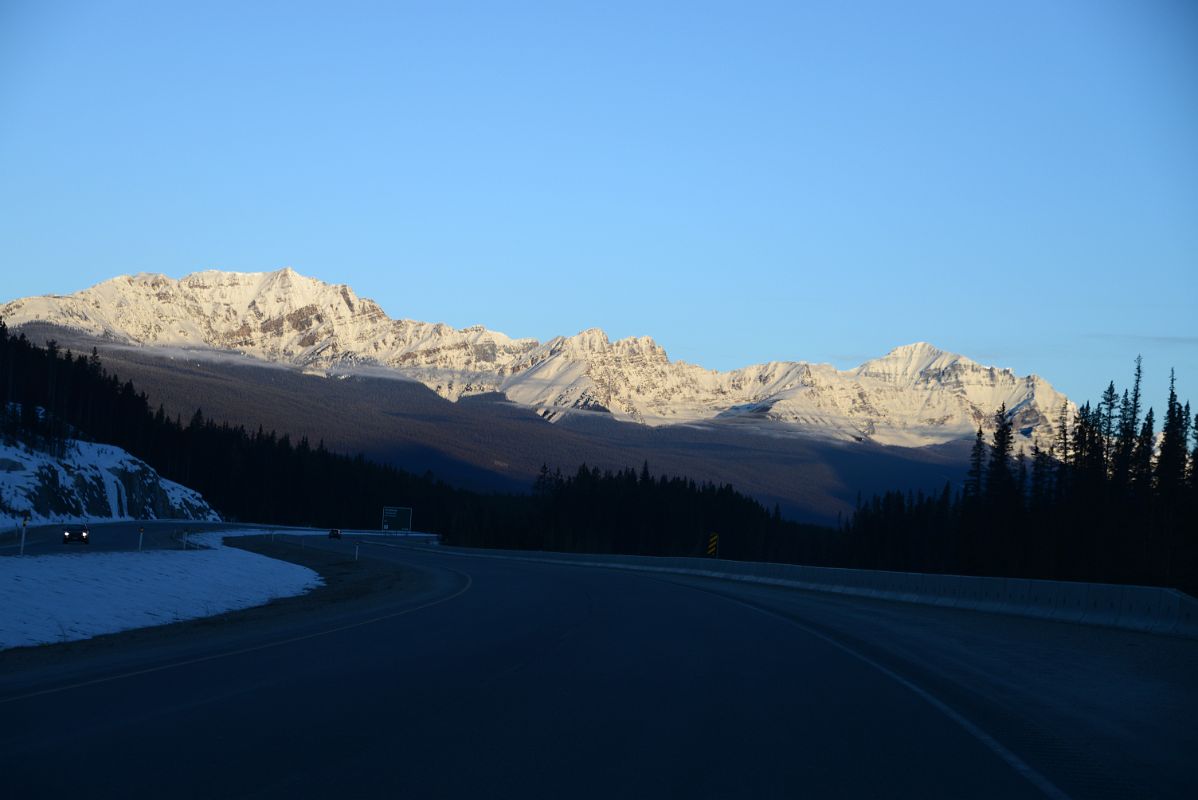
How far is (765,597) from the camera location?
34.9 m

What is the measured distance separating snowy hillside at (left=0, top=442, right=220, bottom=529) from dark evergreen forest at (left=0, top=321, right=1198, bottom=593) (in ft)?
11.2

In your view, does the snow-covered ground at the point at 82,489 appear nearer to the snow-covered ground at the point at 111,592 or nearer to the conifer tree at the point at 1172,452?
the snow-covered ground at the point at 111,592

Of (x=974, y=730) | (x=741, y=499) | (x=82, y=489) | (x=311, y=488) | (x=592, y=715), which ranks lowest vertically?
(x=592, y=715)

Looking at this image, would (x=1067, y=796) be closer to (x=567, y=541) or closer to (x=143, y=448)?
(x=567, y=541)

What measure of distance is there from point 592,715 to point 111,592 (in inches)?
601

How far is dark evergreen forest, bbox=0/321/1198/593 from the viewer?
77188mm

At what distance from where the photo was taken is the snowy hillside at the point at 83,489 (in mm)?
77250

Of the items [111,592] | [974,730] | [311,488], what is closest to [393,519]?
[311,488]

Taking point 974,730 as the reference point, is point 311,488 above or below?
above

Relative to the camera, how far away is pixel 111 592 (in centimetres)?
2334

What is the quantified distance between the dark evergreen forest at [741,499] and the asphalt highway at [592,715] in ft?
171

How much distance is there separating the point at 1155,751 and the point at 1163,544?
69165 mm

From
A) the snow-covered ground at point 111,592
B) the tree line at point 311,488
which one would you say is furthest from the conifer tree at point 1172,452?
the tree line at point 311,488

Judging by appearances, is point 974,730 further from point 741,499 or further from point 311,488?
point 741,499
